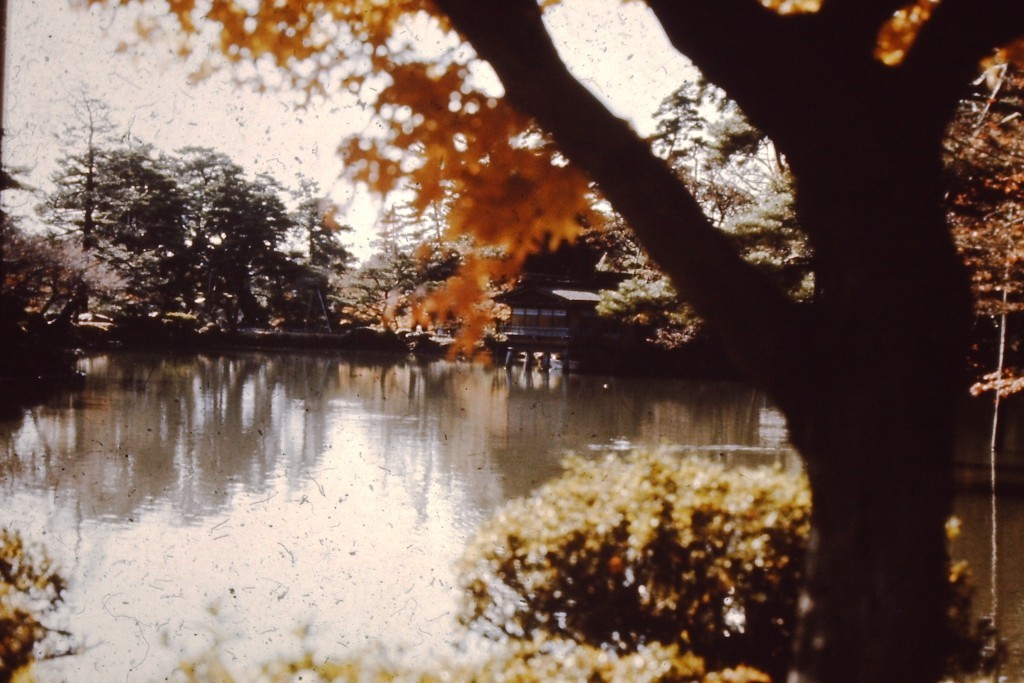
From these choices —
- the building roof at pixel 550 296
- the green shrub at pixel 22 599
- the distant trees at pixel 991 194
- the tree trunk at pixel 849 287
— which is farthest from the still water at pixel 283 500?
the building roof at pixel 550 296

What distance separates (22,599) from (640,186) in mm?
3339

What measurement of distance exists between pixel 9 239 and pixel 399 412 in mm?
8497

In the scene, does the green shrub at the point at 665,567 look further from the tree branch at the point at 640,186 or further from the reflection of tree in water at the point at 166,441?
the reflection of tree in water at the point at 166,441

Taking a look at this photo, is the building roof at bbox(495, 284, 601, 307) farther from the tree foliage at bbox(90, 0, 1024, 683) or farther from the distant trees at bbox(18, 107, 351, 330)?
the tree foliage at bbox(90, 0, 1024, 683)

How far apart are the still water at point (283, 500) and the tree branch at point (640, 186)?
6.01 ft

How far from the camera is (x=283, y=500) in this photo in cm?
801

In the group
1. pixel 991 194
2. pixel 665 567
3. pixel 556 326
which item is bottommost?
pixel 665 567

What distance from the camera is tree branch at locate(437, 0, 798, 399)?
1586 millimetres

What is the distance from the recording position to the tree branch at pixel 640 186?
1586 mm

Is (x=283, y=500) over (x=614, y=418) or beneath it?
beneath

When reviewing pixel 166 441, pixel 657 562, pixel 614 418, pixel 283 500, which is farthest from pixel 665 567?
pixel 614 418

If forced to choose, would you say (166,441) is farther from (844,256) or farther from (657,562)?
(844,256)

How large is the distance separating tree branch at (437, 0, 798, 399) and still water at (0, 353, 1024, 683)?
1.83 metres

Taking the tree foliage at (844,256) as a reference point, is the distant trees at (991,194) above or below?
above
